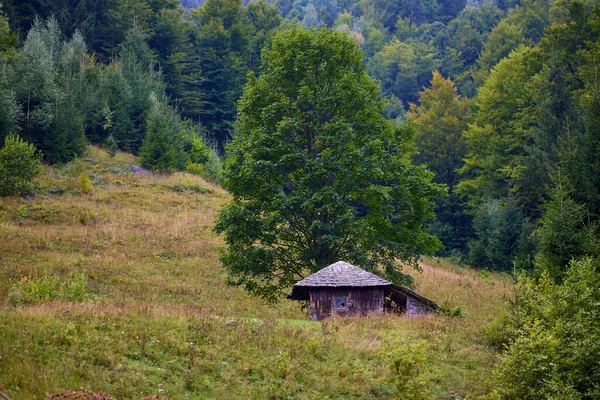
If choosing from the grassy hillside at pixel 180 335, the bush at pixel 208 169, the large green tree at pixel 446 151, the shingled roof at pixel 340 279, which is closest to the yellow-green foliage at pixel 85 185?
the grassy hillside at pixel 180 335

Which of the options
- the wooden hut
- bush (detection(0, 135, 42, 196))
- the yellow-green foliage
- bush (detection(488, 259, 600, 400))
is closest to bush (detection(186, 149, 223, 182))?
the yellow-green foliage

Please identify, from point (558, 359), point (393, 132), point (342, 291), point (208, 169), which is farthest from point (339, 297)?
point (208, 169)

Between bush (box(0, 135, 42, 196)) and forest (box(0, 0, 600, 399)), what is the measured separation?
0.32 ft

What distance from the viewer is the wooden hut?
741 inches

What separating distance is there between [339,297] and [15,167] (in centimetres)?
2539

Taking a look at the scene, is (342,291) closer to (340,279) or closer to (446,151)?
(340,279)

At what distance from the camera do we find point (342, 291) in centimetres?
1931

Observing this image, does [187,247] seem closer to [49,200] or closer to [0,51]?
[49,200]

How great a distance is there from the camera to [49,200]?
3566 cm

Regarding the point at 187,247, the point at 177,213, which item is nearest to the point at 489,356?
the point at 187,247

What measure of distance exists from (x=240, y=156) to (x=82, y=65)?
3738cm

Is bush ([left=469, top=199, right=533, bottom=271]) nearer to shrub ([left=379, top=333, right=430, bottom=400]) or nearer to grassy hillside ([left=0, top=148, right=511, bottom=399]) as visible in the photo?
grassy hillside ([left=0, top=148, right=511, bottom=399])

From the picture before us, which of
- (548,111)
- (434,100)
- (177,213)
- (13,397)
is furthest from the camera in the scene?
(434,100)

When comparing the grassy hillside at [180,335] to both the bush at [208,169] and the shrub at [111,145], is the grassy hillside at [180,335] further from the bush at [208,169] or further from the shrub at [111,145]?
the bush at [208,169]
